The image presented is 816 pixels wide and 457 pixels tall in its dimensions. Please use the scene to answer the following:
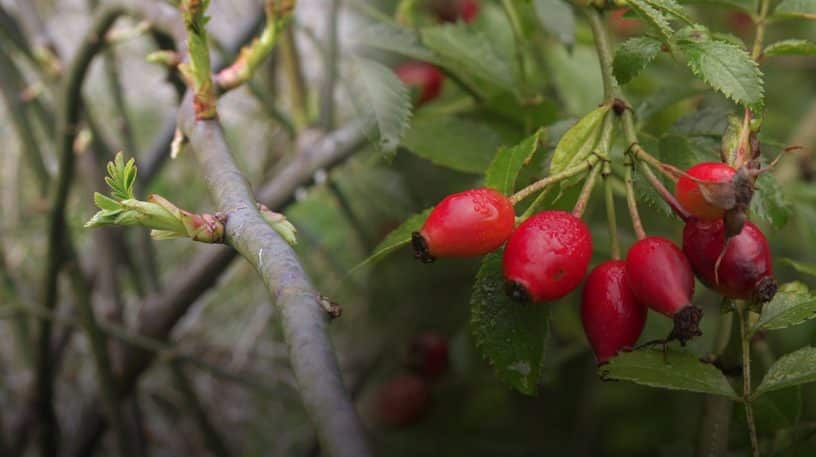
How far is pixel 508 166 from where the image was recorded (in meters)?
0.73

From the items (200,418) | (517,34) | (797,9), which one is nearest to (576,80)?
(517,34)

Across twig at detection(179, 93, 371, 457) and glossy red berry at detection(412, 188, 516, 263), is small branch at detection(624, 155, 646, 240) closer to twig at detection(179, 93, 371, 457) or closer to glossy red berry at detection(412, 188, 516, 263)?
glossy red berry at detection(412, 188, 516, 263)

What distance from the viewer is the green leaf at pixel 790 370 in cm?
69

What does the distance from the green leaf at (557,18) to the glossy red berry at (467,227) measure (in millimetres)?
402

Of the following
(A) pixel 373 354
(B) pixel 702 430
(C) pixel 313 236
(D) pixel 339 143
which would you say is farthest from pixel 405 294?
(B) pixel 702 430

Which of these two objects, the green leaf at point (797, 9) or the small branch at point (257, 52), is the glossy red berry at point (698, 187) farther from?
the small branch at point (257, 52)

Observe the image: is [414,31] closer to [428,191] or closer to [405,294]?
[428,191]

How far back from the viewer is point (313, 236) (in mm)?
1751

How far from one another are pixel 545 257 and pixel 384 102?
1.11 ft

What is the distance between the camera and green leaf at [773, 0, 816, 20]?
0.85m

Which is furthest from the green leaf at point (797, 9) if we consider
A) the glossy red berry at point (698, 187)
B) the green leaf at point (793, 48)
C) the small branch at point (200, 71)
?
the small branch at point (200, 71)

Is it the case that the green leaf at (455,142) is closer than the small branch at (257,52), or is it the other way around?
the small branch at (257,52)

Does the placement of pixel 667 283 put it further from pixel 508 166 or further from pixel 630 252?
pixel 508 166

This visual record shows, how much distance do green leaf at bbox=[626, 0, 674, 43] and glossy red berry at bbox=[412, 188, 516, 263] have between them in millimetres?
187
